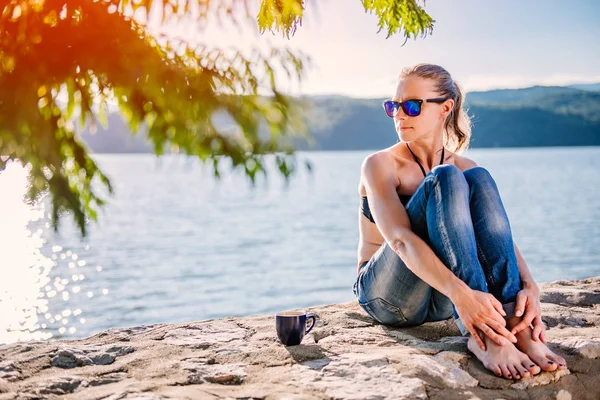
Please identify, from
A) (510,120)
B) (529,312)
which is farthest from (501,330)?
(510,120)

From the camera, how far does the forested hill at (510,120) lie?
315 feet

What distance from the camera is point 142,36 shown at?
1.89 meters

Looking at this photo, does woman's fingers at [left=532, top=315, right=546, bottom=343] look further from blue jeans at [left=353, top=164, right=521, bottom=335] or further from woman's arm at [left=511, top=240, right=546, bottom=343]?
blue jeans at [left=353, top=164, right=521, bottom=335]

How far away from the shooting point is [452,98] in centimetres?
362

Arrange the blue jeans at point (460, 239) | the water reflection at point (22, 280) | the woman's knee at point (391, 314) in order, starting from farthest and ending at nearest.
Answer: the water reflection at point (22, 280) → the woman's knee at point (391, 314) → the blue jeans at point (460, 239)

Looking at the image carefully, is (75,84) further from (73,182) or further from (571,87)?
(571,87)

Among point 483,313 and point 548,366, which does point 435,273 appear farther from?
point 548,366

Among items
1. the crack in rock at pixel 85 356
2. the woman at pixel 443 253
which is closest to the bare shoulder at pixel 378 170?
the woman at pixel 443 253

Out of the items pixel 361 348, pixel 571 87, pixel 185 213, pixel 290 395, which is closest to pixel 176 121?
pixel 290 395

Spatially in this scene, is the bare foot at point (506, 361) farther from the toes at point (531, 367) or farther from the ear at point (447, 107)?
the ear at point (447, 107)

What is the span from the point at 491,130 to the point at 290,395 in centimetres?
11801

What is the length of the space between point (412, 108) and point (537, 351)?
1.34 metres

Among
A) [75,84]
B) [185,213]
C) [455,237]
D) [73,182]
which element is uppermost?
[75,84]

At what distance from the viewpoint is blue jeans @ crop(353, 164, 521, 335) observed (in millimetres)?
2922
